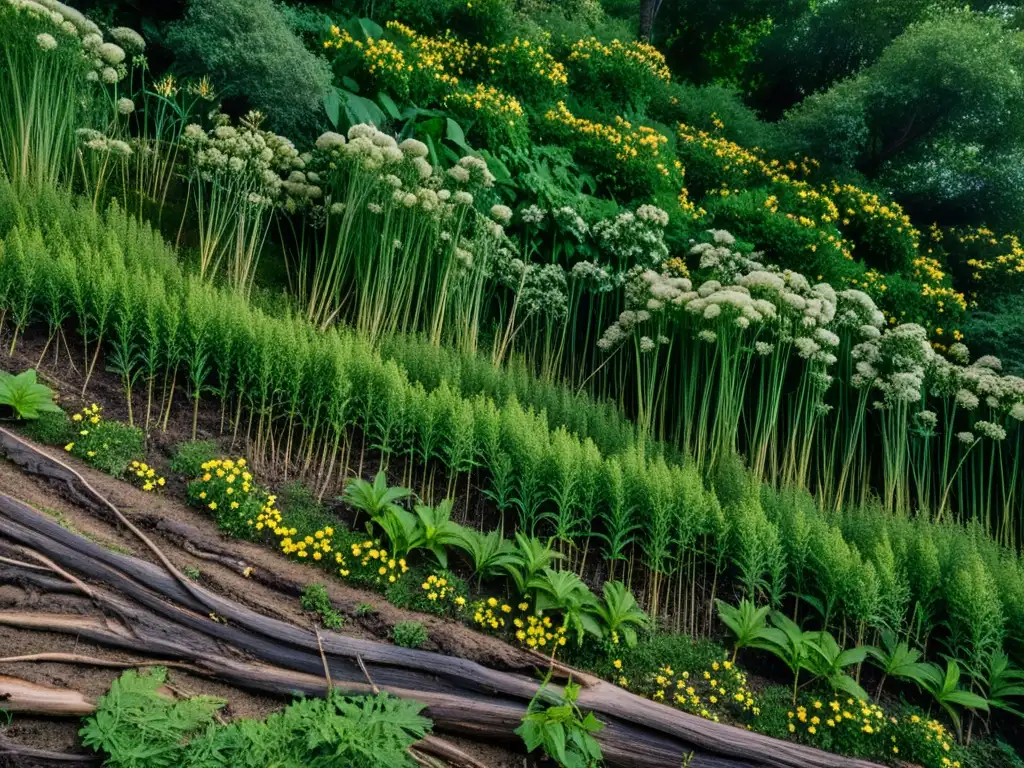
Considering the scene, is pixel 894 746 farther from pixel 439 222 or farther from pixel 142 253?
pixel 142 253

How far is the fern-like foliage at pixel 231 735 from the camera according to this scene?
2.59 m

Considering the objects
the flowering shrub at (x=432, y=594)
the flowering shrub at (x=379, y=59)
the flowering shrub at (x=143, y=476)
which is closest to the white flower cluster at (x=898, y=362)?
the flowering shrub at (x=432, y=594)

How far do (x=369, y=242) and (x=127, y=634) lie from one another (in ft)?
12.5

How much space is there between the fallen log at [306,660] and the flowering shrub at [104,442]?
55 centimetres

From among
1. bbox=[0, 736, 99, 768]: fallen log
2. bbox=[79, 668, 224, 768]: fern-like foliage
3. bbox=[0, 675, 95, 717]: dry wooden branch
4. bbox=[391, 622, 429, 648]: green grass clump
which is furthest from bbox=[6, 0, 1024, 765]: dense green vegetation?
bbox=[0, 736, 99, 768]: fallen log

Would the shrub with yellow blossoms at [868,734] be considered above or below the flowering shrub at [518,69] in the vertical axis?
below

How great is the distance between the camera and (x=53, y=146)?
610cm

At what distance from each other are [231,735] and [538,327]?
511cm

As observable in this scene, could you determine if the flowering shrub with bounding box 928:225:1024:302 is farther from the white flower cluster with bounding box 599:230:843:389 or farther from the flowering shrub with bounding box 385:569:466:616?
the flowering shrub with bounding box 385:569:466:616

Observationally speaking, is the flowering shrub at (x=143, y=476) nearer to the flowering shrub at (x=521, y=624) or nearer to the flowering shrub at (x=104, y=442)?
the flowering shrub at (x=104, y=442)

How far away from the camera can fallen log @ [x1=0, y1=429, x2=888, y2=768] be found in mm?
3111

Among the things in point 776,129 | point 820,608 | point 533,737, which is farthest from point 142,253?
point 776,129

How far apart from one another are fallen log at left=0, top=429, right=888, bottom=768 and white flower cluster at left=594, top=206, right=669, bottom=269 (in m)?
4.35

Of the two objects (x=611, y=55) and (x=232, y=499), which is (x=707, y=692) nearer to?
(x=232, y=499)
